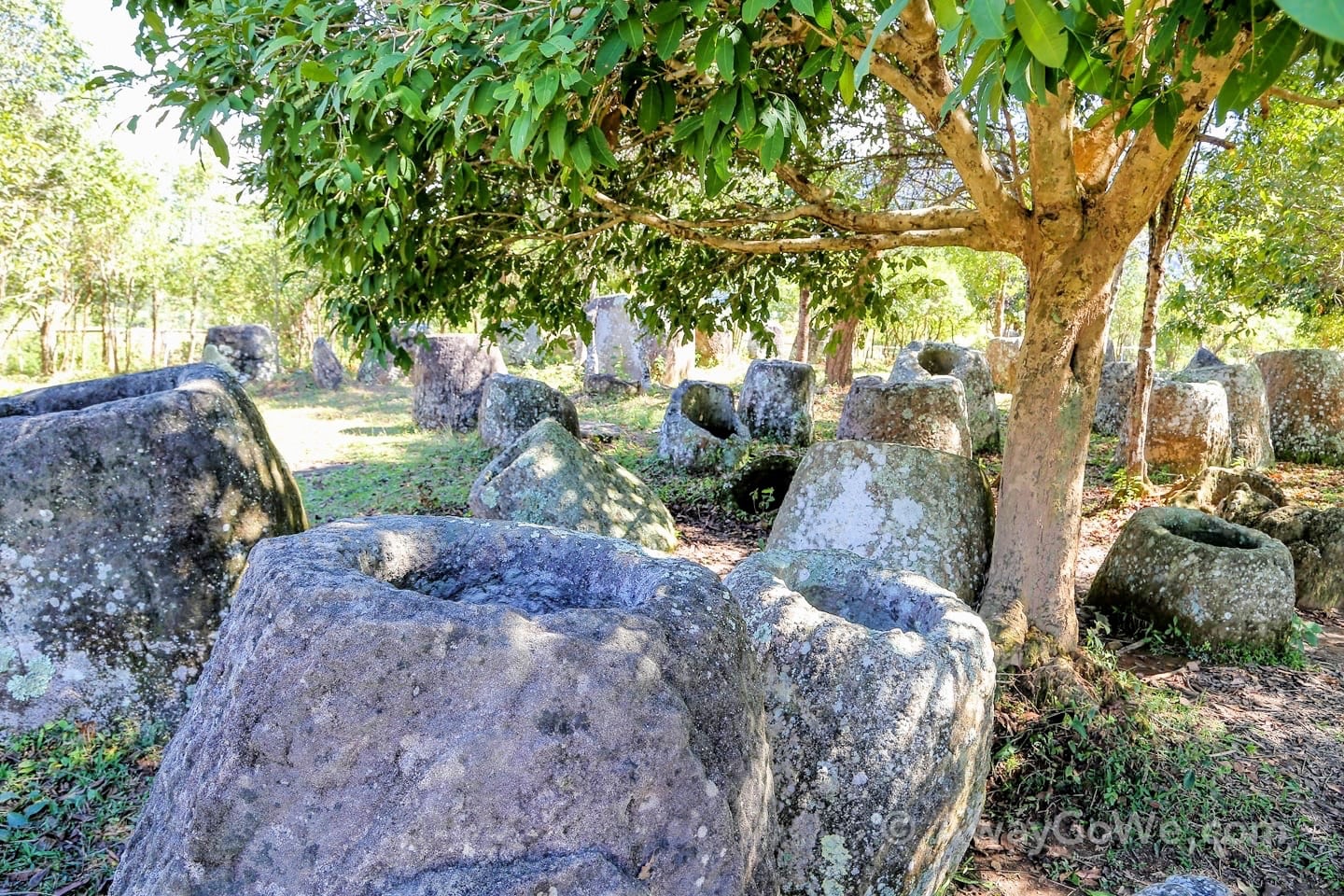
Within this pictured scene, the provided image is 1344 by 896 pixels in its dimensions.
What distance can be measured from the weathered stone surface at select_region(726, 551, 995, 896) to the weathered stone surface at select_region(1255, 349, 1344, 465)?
930cm

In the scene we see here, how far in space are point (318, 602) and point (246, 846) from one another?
42 centimetres

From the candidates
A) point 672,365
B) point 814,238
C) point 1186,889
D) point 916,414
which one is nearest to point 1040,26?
point 1186,889

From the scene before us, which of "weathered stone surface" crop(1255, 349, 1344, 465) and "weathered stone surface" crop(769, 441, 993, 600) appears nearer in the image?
"weathered stone surface" crop(769, 441, 993, 600)

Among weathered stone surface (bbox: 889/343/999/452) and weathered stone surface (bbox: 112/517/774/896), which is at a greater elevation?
weathered stone surface (bbox: 889/343/999/452)

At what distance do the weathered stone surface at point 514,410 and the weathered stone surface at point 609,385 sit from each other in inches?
181

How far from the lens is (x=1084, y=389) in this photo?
163 inches

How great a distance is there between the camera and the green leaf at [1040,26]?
1.21 m

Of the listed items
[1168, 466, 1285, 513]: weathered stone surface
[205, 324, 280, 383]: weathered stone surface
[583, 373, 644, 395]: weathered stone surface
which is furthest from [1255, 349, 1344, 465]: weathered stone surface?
[205, 324, 280, 383]: weathered stone surface

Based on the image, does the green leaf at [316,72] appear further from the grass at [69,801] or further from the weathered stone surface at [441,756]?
the grass at [69,801]

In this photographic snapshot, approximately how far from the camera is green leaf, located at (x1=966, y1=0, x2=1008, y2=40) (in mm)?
1071

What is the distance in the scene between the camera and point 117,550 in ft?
10.5

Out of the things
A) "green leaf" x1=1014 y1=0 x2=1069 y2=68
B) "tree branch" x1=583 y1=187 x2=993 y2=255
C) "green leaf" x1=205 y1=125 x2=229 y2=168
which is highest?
"tree branch" x1=583 y1=187 x2=993 y2=255

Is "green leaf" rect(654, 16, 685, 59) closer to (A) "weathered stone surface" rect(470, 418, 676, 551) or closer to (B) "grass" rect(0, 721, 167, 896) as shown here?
(B) "grass" rect(0, 721, 167, 896)

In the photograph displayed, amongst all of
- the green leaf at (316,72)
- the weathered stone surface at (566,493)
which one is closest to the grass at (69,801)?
the green leaf at (316,72)
